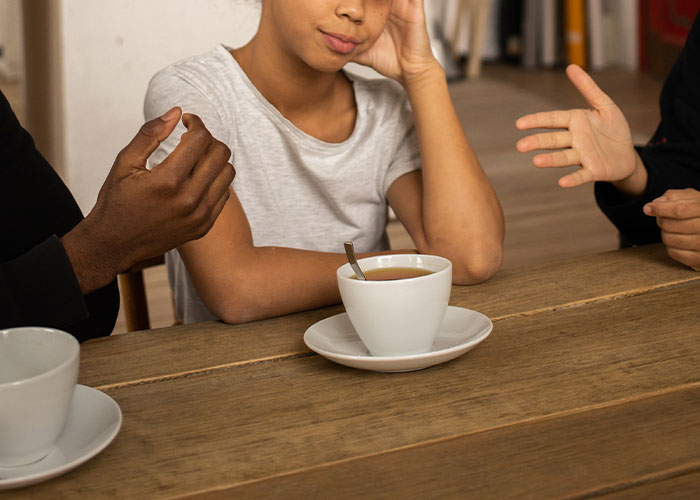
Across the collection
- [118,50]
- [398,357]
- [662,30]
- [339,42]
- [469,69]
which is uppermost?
[339,42]

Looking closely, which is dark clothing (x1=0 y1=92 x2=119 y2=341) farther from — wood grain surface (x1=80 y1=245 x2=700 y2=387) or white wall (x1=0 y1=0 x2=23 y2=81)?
white wall (x1=0 y1=0 x2=23 y2=81)

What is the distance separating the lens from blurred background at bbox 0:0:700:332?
2.07 meters

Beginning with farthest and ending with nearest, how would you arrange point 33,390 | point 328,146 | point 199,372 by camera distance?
point 328,146 < point 199,372 < point 33,390

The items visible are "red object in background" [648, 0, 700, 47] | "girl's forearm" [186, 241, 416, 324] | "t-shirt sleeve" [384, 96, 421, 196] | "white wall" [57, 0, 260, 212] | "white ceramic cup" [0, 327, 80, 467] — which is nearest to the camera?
"white ceramic cup" [0, 327, 80, 467]

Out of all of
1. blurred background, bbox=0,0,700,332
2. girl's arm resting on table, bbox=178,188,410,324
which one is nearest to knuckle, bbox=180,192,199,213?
girl's arm resting on table, bbox=178,188,410,324

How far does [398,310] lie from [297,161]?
608 mm

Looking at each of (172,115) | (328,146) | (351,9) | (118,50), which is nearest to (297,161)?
(328,146)

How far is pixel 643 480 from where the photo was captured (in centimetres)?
57

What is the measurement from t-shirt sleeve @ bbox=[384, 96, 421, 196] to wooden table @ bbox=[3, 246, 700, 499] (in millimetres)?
432

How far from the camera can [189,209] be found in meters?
0.85

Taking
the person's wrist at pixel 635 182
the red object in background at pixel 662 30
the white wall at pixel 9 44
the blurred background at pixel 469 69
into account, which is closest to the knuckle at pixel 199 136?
the person's wrist at pixel 635 182

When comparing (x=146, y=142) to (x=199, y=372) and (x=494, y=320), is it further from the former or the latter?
(x=494, y=320)

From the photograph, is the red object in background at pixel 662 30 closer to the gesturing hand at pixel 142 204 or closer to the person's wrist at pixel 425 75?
the person's wrist at pixel 425 75

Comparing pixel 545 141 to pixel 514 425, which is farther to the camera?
pixel 545 141
